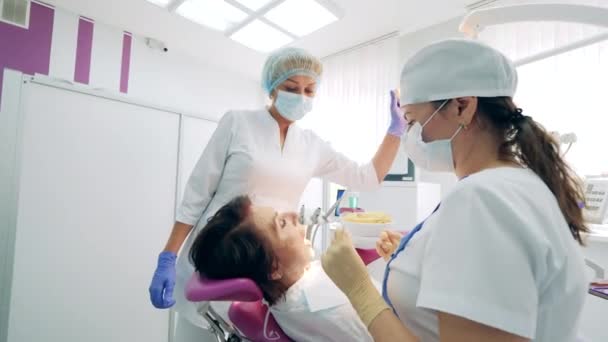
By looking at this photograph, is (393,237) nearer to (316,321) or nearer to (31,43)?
(316,321)

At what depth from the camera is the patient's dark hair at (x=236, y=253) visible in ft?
2.78

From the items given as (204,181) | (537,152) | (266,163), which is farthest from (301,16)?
(537,152)

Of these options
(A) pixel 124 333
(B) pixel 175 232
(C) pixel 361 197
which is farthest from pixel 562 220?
(A) pixel 124 333

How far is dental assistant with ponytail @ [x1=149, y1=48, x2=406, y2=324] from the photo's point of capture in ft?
3.88

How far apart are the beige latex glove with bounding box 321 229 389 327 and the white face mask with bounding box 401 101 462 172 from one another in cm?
28

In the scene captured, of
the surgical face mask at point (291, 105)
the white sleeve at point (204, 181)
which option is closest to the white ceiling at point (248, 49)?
the surgical face mask at point (291, 105)

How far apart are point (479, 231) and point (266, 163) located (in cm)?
87

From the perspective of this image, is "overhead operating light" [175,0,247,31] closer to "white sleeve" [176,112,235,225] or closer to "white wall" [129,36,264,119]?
"white wall" [129,36,264,119]

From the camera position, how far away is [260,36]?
10.3ft

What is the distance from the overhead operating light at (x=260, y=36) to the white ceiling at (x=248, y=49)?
0.12 meters

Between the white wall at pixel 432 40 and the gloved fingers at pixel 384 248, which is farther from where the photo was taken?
the white wall at pixel 432 40

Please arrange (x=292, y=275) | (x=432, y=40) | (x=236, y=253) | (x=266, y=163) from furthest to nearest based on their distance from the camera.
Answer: (x=432, y=40) < (x=266, y=163) < (x=292, y=275) < (x=236, y=253)

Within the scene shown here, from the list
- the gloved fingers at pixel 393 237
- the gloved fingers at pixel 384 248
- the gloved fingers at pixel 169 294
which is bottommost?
the gloved fingers at pixel 169 294

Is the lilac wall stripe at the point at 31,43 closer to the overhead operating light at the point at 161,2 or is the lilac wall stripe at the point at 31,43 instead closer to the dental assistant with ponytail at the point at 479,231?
the overhead operating light at the point at 161,2
